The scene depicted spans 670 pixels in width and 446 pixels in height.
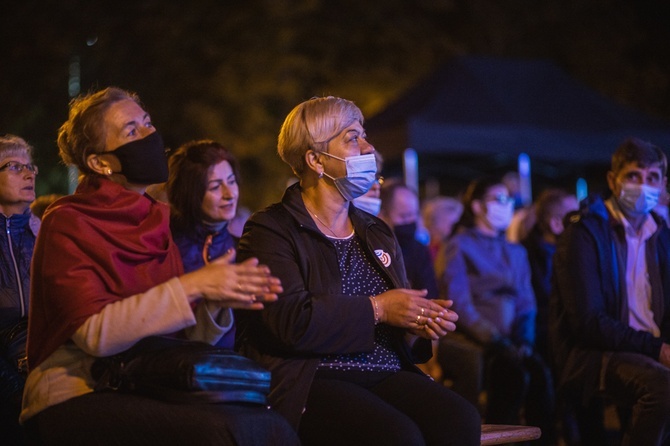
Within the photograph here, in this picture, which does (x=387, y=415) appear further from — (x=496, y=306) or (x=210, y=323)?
(x=496, y=306)

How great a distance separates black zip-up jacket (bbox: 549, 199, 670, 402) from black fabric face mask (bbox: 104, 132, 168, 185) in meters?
2.99

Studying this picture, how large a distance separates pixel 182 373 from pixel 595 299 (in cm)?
324

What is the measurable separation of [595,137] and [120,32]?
383 inches

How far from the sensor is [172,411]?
3.59 metres

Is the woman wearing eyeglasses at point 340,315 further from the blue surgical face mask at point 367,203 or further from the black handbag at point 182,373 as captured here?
the blue surgical face mask at point 367,203

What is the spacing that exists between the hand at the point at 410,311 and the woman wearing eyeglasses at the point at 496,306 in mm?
3210

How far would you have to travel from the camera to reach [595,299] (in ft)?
19.3

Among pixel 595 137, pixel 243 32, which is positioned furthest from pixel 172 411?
pixel 243 32

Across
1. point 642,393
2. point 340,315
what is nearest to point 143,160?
point 340,315

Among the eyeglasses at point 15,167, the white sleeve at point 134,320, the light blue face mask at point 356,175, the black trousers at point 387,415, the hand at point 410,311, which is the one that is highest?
the eyeglasses at point 15,167

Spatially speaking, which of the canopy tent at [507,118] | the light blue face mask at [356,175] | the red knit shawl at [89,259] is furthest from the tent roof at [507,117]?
the red knit shawl at [89,259]

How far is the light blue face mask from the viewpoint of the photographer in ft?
15.4

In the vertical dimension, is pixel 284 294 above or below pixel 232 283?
below

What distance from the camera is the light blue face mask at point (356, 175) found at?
468 cm
